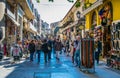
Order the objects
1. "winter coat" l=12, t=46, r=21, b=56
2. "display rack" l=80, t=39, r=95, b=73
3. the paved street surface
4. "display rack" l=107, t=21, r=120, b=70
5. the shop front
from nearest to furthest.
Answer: the paved street surface
"display rack" l=80, t=39, r=95, b=73
"display rack" l=107, t=21, r=120, b=70
the shop front
"winter coat" l=12, t=46, r=21, b=56

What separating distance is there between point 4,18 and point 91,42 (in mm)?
15294

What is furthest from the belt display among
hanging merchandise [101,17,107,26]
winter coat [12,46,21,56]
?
hanging merchandise [101,17,107,26]

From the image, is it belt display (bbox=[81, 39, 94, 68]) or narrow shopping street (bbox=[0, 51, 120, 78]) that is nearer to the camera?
narrow shopping street (bbox=[0, 51, 120, 78])

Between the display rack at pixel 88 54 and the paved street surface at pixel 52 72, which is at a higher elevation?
the display rack at pixel 88 54

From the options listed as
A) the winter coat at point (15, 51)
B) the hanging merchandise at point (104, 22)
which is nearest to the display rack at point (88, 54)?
the winter coat at point (15, 51)

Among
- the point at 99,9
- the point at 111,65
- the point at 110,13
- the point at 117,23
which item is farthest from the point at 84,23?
the point at 111,65

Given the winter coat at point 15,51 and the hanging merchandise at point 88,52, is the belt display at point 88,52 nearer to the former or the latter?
the hanging merchandise at point 88,52

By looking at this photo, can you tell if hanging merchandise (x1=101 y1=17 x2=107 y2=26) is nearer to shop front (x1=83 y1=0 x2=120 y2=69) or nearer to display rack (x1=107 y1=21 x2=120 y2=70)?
shop front (x1=83 y1=0 x2=120 y2=69)

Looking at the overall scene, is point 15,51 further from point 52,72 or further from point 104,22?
point 104,22

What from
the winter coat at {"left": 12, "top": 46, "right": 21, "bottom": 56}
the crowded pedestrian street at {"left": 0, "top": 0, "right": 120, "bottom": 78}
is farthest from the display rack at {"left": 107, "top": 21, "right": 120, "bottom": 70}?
the winter coat at {"left": 12, "top": 46, "right": 21, "bottom": 56}

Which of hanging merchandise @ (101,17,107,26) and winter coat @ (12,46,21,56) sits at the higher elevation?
hanging merchandise @ (101,17,107,26)

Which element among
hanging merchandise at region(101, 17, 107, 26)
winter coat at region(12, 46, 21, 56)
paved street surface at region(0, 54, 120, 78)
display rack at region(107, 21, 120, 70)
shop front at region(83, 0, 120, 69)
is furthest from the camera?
hanging merchandise at region(101, 17, 107, 26)

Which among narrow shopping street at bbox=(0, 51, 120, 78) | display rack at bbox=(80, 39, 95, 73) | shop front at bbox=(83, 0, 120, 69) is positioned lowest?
narrow shopping street at bbox=(0, 51, 120, 78)

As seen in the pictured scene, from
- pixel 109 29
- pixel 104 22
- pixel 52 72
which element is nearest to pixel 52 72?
pixel 52 72
